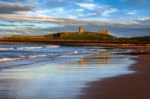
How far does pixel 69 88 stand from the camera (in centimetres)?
1135

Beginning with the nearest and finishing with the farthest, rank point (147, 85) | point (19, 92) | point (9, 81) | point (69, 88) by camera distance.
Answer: point (19, 92) < point (69, 88) < point (147, 85) < point (9, 81)

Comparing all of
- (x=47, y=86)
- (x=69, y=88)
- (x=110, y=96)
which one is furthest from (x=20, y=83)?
(x=110, y=96)

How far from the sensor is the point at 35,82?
42.2 ft

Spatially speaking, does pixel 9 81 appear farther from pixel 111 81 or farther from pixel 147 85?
pixel 147 85

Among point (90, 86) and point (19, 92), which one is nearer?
point (19, 92)

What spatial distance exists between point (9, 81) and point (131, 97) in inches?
205

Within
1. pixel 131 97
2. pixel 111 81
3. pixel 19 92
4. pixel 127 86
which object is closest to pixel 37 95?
pixel 19 92

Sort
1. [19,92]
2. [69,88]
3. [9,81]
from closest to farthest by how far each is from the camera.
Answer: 1. [19,92]
2. [69,88]
3. [9,81]

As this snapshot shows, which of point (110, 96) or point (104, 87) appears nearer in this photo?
point (110, 96)

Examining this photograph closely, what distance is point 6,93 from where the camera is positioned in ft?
33.9

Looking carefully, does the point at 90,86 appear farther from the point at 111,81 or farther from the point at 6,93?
the point at 6,93

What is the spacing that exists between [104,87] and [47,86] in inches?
71.0

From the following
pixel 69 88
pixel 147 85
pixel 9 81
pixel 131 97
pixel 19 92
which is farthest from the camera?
pixel 9 81

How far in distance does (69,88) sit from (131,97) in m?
2.29
